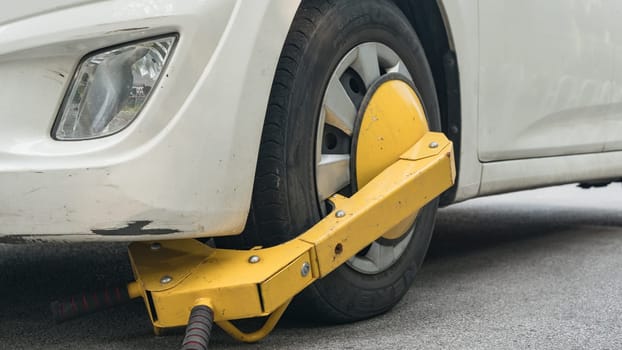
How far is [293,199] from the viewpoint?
1608mm

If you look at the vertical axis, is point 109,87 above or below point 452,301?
above

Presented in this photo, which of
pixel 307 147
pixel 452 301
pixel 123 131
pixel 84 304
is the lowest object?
pixel 452 301

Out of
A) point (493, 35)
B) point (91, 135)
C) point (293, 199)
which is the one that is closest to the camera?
point (91, 135)

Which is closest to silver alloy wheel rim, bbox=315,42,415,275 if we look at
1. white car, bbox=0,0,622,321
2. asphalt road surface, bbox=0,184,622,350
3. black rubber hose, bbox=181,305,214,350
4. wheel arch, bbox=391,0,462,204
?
white car, bbox=0,0,622,321

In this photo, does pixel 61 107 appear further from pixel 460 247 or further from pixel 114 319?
pixel 460 247

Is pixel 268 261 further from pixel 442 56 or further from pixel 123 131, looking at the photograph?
pixel 442 56

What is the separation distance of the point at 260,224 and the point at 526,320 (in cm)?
66

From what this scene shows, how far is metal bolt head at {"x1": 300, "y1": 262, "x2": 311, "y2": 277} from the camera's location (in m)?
1.54

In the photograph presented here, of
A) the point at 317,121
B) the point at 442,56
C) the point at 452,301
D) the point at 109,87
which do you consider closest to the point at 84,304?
the point at 109,87

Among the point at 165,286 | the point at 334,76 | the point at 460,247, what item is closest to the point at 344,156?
the point at 334,76

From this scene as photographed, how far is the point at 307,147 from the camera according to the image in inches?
64.4

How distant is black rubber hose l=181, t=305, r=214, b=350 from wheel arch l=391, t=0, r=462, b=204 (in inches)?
37.2

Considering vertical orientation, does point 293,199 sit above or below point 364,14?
below

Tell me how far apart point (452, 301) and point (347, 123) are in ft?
1.95
